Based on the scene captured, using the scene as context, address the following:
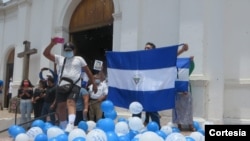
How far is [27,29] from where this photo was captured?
499 inches

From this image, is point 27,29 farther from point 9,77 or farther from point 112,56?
point 112,56

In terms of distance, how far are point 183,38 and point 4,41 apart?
10.2m

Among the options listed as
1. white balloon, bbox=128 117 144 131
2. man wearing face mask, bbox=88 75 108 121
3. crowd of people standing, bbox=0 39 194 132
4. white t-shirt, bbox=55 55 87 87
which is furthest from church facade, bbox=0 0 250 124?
white t-shirt, bbox=55 55 87 87

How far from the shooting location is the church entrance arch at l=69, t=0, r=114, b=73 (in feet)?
33.0

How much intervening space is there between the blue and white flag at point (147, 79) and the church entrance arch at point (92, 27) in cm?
394

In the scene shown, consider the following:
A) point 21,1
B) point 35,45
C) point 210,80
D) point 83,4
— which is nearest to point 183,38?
point 210,80

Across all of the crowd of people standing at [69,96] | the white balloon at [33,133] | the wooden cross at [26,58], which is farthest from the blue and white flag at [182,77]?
the wooden cross at [26,58]

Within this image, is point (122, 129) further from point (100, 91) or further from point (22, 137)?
point (100, 91)

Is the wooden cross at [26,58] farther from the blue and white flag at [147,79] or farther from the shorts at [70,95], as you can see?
the shorts at [70,95]

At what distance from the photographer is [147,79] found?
591cm

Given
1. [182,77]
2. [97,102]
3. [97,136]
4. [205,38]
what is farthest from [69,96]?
[205,38]

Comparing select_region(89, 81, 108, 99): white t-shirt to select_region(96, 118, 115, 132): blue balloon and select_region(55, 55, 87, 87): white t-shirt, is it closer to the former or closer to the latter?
select_region(55, 55, 87, 87): white t-shirt

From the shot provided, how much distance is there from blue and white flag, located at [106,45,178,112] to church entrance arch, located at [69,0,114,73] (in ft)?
12.9

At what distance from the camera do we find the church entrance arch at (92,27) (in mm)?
10058
